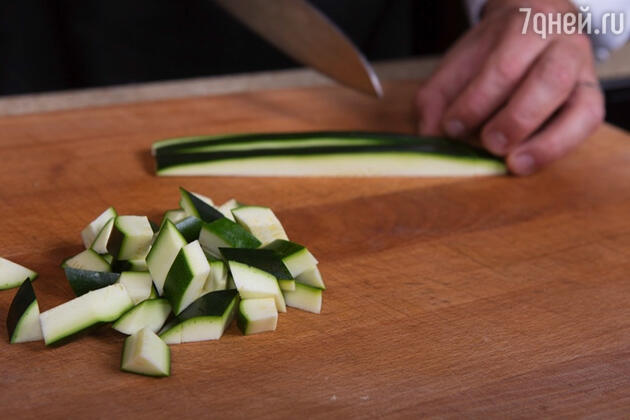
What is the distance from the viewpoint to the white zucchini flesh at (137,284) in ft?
5.41

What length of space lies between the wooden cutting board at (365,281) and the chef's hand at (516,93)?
9 cm

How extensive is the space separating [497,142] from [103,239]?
1230 mm

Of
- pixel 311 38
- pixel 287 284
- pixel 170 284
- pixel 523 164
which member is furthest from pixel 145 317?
pixel 311 38

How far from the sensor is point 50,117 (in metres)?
2.52

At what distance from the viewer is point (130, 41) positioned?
3.36m

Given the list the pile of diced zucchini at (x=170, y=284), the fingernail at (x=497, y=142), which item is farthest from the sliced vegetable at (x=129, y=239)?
the fingernail at (x=497, y=142)

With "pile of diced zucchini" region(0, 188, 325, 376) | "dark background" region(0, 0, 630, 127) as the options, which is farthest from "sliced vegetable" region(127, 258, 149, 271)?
"dark background" region(0, 0, 630, 127)

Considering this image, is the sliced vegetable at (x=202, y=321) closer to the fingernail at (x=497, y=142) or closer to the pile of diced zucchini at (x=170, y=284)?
the pile of diced zucchini at (x=170, y=284)

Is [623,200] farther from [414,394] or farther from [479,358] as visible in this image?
[414,394]

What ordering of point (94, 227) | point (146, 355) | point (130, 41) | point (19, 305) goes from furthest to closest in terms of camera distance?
point (130, 41)
point (94, 227)
point (19, 305)
point (146, 355)

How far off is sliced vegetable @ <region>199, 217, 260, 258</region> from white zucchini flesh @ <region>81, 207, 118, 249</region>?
22 cm

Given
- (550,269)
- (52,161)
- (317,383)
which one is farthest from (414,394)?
(52,161)

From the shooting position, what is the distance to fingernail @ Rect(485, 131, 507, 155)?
2463mm

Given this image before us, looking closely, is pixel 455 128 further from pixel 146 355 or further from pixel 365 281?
pixel 146 355
